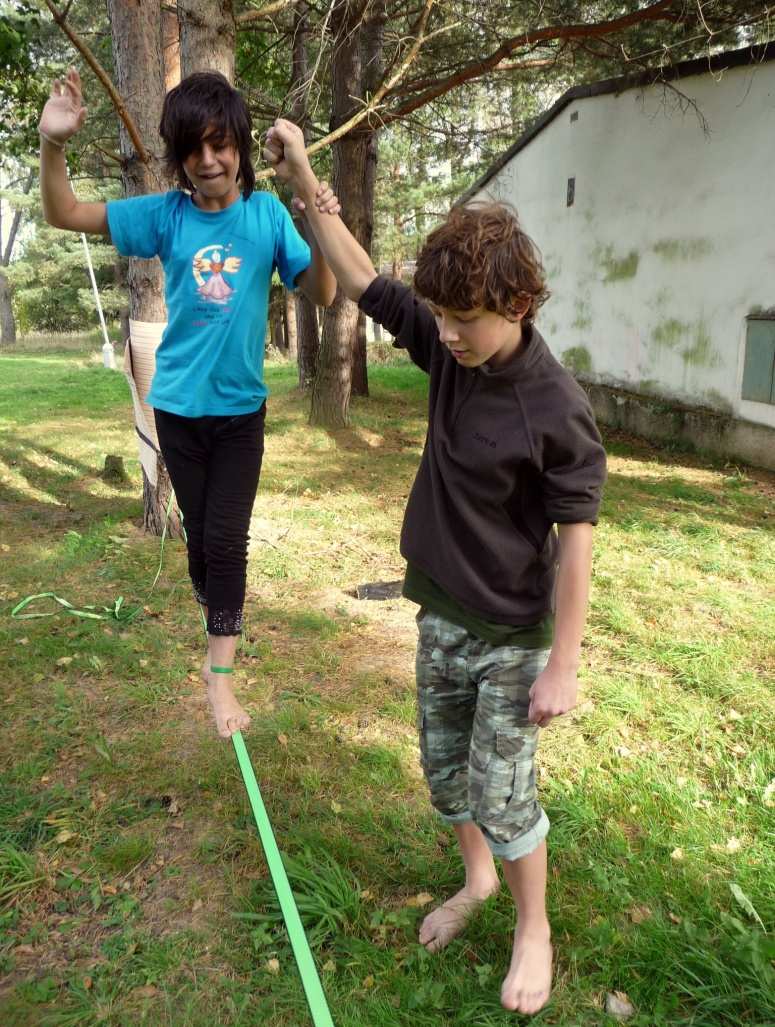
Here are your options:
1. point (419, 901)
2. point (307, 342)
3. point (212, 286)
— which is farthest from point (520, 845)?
point (307, 342)

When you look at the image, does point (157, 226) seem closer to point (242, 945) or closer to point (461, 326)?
point (461, 326)

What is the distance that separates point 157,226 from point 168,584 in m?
2.52

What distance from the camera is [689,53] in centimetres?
798

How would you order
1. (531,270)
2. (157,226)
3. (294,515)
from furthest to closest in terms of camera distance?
(294,515)
(157,226)
(531,270)

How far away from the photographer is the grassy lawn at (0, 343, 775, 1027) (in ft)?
6.30

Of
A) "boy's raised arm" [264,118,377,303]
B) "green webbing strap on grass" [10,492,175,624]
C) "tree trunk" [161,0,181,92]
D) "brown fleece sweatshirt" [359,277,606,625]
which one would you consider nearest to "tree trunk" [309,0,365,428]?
"tree trunk" [161,0,181,92]

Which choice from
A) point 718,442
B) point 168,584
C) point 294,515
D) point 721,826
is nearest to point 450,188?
point 718,442

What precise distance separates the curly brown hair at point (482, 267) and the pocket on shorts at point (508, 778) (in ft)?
2.95

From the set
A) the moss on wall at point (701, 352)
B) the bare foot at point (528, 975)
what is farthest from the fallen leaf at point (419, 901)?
the moss on wall at point (701, 352)

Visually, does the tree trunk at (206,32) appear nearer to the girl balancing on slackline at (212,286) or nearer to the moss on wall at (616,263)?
the girl balancing on slackline at (212,286)

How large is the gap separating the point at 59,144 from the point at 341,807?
2135mm

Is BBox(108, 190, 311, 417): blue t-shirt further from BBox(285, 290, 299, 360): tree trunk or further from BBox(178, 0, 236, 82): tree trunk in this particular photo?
BBox(285, 290, 299, 360): tree trunk

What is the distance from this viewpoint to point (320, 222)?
1896mm

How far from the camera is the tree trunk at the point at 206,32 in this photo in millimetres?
4613
